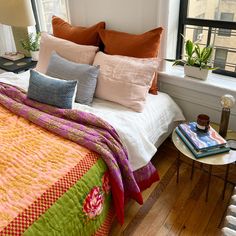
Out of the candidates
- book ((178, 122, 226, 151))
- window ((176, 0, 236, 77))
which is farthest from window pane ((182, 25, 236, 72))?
book ((178, 122, 226, 151))

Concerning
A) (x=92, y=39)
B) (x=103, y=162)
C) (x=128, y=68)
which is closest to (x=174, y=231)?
(x=103, y=162)

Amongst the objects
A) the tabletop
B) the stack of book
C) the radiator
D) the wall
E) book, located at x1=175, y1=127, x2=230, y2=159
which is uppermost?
the wall

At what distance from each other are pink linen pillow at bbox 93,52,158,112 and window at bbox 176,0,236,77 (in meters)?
0.48

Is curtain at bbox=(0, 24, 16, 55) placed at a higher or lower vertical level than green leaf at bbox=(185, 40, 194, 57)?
lower

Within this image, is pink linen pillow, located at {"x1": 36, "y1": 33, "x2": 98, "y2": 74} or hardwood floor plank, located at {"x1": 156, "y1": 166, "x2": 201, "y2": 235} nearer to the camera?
hardwood floor plank, located at {"x1": 156, "y1": 166, "x2": 201, "y2": 235}

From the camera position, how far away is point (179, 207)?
172 centimetres

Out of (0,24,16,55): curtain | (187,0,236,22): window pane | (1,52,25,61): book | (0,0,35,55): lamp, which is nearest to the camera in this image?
(187,0,236,22): window pane

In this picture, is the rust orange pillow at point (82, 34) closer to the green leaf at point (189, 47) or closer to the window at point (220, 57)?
the green leaf at point (189, 47)

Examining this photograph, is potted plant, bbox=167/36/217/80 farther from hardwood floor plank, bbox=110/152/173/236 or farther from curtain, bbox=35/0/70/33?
curtain, bbox=35/0/70/33

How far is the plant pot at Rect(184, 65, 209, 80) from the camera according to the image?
6.24 ft

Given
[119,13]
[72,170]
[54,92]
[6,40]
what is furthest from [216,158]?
[6,40]

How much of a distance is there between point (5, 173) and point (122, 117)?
0.76 metres

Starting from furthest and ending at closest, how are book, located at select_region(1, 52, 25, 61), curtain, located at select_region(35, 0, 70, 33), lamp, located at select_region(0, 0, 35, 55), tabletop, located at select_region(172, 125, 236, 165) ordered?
book, located at select_region(1, 52, 25, 61), curtain, located at select_region(35, 0, 70, 33), lamp, located at select_region(0, 0, 35, 55), tabletop, located at select_region(172, 125, 236, 165)

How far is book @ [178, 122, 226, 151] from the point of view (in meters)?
1.56
